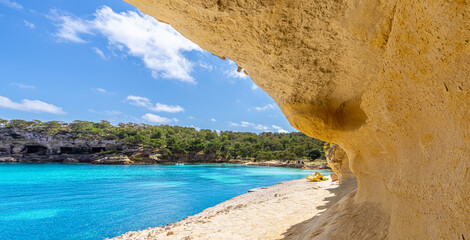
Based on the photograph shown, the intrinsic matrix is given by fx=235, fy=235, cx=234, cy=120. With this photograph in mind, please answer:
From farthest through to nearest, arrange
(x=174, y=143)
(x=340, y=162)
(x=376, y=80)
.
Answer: (x=174, y=143), (x=340, y=162), (x=376, y=80)

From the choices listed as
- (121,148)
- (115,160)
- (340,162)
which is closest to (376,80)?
(340,162)

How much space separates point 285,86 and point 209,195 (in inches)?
598

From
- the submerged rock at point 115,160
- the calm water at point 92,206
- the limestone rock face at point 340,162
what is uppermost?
the limestone rock face at point 340,162

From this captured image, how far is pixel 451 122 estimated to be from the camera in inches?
50.8

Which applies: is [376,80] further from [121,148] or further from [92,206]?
[121,148]

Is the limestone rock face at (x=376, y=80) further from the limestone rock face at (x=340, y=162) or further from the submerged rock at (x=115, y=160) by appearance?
the submerged rock at (x=115, y=160)

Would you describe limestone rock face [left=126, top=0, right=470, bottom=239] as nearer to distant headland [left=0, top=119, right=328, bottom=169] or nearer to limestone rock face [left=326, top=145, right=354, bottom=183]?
limestone rock face [left=326, top=145, right=354, bottom=183]

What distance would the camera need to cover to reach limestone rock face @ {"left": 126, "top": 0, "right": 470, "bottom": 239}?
124 centimetres

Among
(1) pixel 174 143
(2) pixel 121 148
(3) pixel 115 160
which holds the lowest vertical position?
(3) pixel 115 160

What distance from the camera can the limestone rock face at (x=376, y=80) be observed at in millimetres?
1236

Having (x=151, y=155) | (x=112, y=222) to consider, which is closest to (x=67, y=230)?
(x=112, y=222)

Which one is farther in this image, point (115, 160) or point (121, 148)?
point (121, 148)

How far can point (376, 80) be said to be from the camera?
2.09 metres

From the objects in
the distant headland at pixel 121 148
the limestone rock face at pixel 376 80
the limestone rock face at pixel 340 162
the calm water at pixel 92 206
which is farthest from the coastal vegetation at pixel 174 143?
the limestone rock face at pixel 376 80
